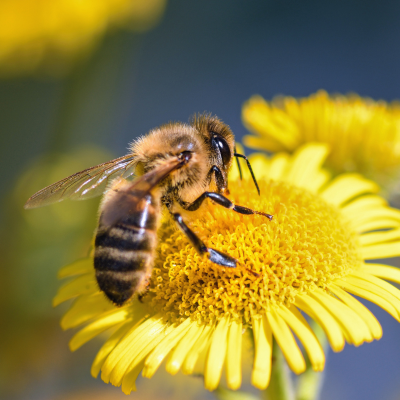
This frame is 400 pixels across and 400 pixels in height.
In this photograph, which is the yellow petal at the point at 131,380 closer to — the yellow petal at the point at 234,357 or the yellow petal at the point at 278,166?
the yellow petal at the point at 234,357

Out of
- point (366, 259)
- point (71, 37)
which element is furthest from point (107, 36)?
point (366, 259)

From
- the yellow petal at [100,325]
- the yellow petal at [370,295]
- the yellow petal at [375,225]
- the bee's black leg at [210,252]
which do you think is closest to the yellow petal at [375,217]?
the yellow petal at [375,225]

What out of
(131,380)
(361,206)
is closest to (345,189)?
(361,206)

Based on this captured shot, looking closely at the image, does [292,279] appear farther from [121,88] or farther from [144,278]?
[121,88]

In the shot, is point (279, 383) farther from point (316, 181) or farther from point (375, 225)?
point (316, 181)

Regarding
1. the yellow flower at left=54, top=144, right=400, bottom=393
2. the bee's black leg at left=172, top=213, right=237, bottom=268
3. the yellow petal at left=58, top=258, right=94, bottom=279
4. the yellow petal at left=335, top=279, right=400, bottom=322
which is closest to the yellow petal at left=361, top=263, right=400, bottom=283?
the yellow flower at left=54, top=144, right=400, bottom=393

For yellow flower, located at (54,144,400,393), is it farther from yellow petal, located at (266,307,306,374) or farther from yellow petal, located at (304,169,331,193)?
yellow petal, located at (304,169,331,193)

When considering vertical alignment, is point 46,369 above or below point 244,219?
below
